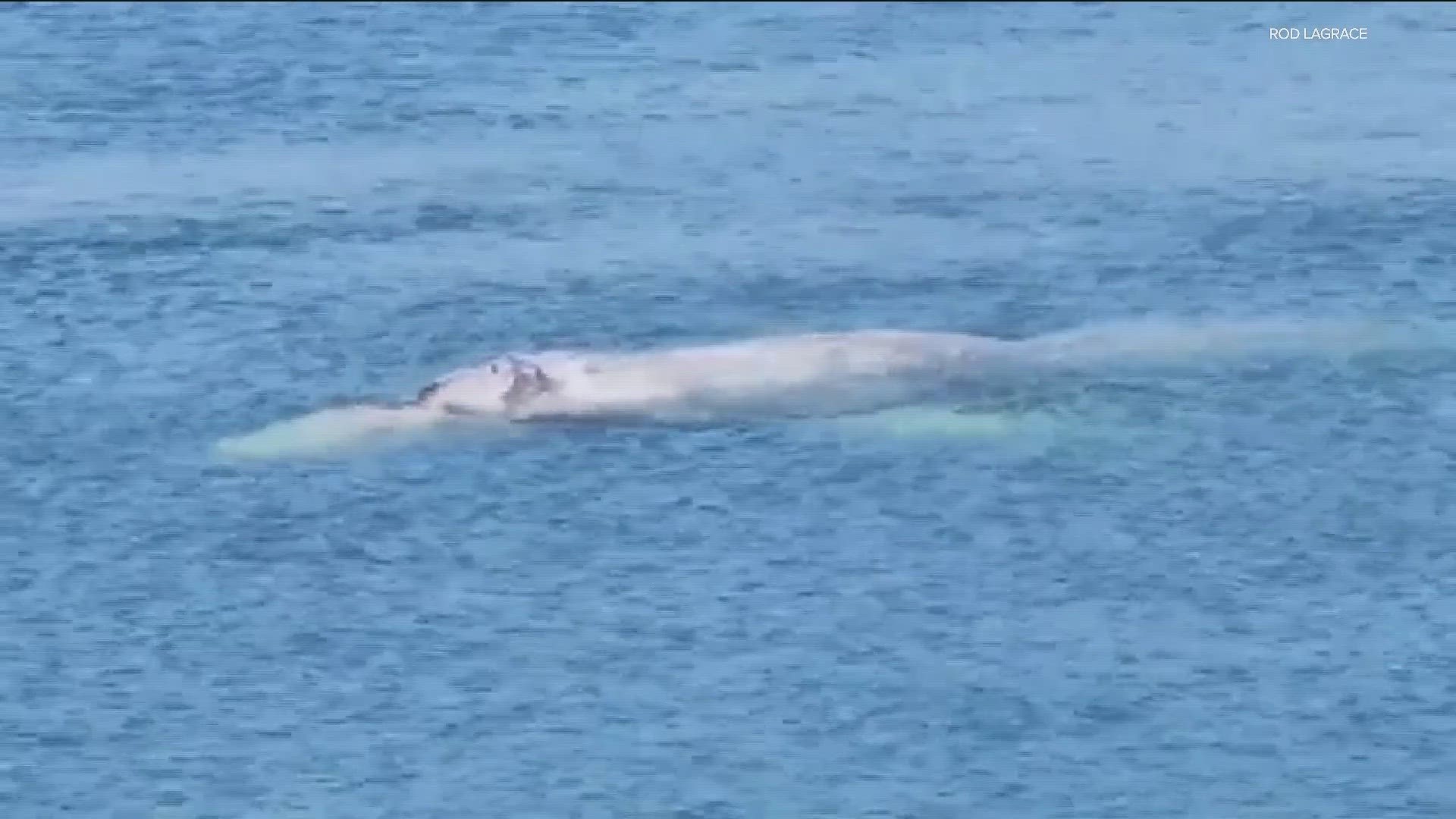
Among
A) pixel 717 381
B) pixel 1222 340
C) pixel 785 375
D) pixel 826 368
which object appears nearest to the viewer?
pixel 717 381

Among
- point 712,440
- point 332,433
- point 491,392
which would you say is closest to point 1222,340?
point 712,440

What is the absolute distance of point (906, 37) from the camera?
63.1m

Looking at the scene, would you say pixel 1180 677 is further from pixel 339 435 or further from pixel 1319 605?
pixel 339 435

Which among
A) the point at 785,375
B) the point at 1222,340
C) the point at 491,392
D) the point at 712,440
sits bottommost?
the point at 712,440

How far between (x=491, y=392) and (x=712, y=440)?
3.08m

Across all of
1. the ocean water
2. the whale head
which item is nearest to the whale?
the whale head

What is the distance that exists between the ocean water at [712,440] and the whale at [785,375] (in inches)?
29.8

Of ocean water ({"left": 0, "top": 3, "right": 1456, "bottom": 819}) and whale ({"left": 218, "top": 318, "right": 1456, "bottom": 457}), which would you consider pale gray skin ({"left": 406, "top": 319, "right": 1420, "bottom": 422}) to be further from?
ocean water ({"left": 0, "top": 3, "right": 1456, "bottom": 819})

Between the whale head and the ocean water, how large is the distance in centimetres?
108

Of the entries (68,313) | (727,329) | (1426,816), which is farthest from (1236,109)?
(1426,816)

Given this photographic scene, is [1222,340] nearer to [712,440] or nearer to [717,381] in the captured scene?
[717,381]

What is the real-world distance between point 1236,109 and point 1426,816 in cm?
2748

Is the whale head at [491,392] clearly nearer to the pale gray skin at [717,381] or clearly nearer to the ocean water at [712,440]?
the pale gray skin at [717,381]

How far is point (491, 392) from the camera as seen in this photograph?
4441cm
